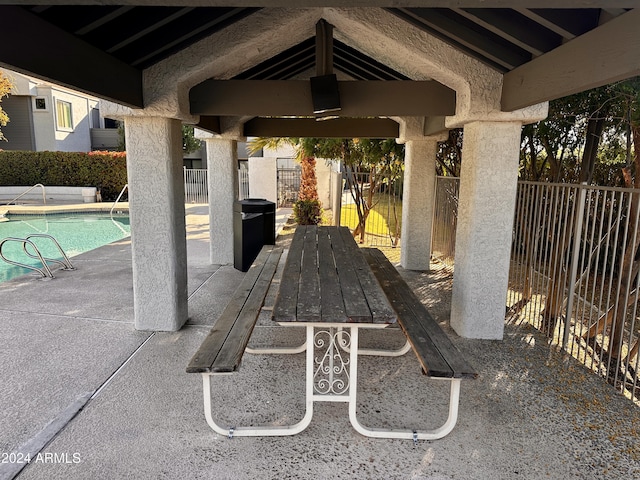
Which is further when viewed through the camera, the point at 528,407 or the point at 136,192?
the point at 136,192

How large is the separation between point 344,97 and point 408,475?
3.64m

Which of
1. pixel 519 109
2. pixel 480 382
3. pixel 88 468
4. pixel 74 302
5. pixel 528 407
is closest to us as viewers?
pixel 88 468

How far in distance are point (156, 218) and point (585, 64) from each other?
4065 mm

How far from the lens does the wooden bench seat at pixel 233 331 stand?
2732 mm

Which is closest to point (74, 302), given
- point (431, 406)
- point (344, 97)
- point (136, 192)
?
point (136, 192)

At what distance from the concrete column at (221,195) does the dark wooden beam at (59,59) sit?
3645 mm

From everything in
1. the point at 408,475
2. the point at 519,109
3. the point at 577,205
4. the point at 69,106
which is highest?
the point at 69,106

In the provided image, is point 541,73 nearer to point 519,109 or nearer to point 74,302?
point 519,109

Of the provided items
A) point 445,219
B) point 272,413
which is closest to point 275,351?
point 272,413

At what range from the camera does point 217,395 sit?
3.48 metres

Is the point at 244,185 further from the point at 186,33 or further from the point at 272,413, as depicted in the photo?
the point at 272,413

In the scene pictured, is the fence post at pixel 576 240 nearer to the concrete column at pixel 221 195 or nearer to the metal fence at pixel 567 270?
the metal fence at pixel 567 270

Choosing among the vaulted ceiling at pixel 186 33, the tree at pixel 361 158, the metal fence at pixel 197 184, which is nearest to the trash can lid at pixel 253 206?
the tree at pixel 361 158

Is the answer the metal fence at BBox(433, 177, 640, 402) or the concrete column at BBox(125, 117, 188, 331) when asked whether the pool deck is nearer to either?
the concrete column at BBox(125, 117, 188, 331)
